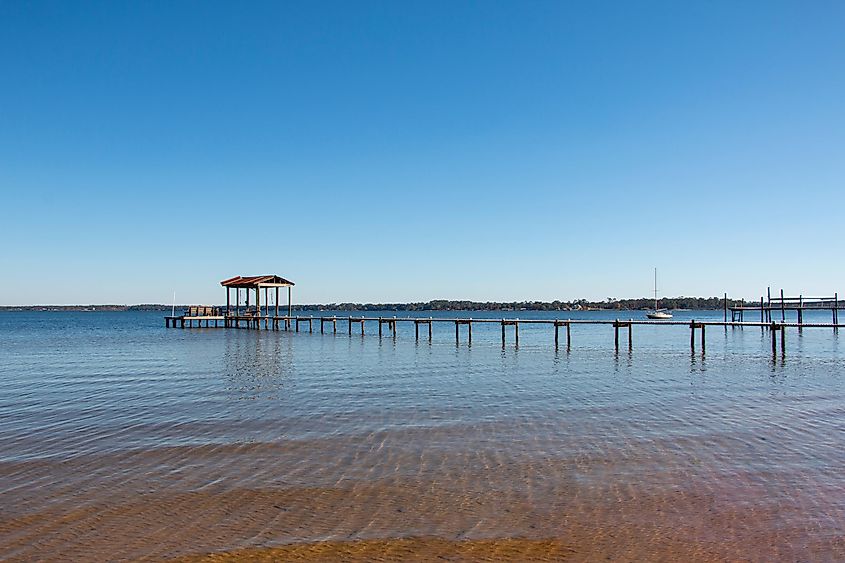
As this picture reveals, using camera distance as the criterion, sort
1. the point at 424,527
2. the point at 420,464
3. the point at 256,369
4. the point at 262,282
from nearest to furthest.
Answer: the point at 424,527 → the point at 420,464 → the point at 256,369 → the point at 262,282

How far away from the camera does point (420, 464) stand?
9781 millimetres

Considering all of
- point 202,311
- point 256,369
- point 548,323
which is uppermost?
point 202,311

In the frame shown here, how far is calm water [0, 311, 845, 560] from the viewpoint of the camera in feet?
23.0

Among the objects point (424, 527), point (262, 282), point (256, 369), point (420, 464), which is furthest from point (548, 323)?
point (424, 527)

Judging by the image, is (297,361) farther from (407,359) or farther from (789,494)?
(789,494)

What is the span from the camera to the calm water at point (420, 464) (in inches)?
276

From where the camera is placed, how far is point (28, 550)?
6422 mm

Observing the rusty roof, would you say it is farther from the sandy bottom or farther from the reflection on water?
the sandy bottom

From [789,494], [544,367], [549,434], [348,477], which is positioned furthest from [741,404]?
[348,477]

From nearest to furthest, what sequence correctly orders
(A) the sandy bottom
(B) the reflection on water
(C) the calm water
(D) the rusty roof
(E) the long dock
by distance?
(A) the sandy bottom, (C) the calm water, (B) the reflection on water, (E) the long dock, (D) the rusty roof

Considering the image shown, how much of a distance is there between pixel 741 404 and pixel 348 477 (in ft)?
37.4

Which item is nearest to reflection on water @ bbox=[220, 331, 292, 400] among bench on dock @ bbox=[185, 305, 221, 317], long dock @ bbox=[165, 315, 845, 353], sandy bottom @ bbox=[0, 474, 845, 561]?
sandy bottom @ bbox=[0, 474, 845, 561]

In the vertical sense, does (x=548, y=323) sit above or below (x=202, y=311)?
below

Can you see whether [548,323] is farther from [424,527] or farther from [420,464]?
[424,527]
